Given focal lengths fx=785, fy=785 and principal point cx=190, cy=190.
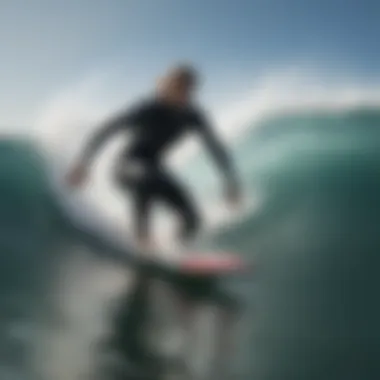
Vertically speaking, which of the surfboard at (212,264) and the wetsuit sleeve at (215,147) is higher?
the wetsuit sleeve at (215,147)

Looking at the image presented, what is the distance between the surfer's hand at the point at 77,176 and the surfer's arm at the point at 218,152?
0.24 metres

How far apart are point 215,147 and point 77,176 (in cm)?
27

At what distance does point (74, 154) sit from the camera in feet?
5.02

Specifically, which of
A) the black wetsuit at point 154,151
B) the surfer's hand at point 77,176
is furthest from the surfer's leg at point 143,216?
the surfer's hand at point 77,176

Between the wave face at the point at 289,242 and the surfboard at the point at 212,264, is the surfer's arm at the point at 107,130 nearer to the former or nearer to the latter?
the wave face at the point at 289,242

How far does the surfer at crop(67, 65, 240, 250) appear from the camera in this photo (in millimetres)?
1510

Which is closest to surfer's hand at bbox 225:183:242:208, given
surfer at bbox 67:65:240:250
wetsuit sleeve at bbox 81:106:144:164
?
surfer at bbox 67:65:240:250

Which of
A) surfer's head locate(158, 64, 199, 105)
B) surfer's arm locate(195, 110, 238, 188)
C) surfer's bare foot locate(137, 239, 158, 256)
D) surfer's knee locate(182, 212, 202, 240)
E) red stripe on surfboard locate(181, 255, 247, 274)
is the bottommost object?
red stripe on surfboard locate(181, 255, 247, 274)

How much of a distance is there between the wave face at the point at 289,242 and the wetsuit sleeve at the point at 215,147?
0.02 m

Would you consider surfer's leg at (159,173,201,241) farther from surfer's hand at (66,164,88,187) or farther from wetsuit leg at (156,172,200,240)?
surfer's hand at (66,164,88,187)

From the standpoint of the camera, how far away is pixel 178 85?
60.2 inches

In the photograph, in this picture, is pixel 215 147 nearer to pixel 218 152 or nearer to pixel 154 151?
pixel 218 152

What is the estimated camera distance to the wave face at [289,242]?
56.9 inches

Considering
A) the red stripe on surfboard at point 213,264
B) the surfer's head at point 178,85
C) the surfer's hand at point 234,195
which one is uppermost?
the surfer's head at point 178,85
